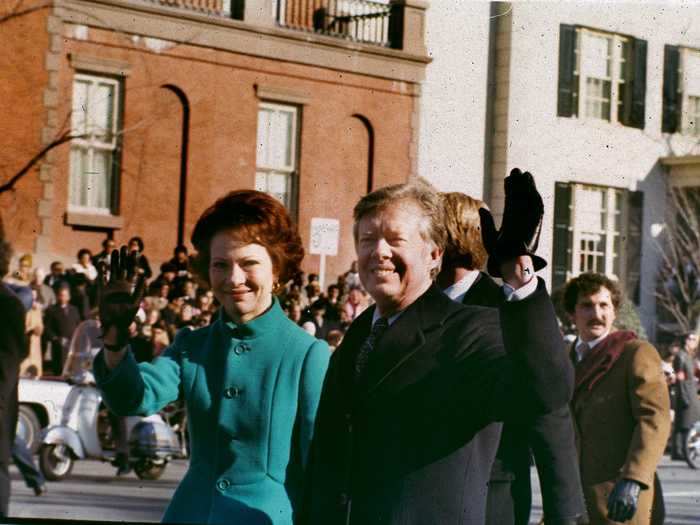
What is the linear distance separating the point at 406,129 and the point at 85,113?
1.06m

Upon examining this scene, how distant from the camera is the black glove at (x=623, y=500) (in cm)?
420

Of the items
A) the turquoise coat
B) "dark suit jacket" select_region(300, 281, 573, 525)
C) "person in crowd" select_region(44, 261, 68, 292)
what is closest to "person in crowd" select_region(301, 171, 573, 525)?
"dark suit jacket" select_region(300, 281, 573, 525)

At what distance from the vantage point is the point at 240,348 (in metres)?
3.20

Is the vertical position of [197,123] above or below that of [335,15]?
below

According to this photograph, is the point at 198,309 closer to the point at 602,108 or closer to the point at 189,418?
the point at 602,108

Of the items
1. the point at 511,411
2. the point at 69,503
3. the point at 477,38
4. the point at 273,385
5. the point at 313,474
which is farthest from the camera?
the point at 69,503

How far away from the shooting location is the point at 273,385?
3.15 metres

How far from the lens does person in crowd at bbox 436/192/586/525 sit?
332 cm

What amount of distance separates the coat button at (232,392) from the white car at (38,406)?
605 cm

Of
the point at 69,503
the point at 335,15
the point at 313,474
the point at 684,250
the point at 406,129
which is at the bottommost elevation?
the point at 69,503

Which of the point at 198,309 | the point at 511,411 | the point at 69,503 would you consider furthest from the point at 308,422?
the point at 69,503

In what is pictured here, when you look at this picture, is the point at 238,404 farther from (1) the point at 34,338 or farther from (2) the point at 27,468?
(2) the point at 27,468

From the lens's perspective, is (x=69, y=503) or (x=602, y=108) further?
(x=69, y=503)

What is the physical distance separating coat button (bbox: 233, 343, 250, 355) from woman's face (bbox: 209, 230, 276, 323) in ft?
0.16
